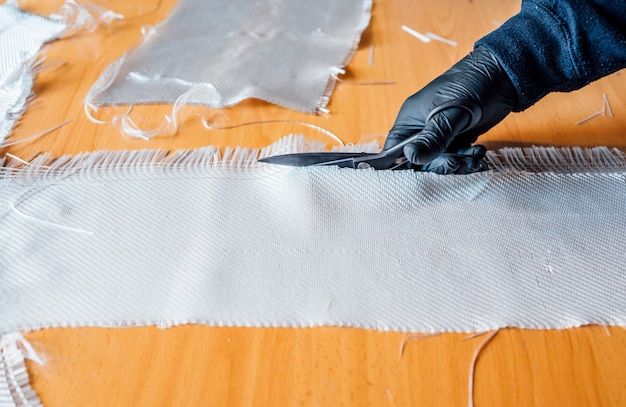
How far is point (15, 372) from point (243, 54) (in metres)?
0.67

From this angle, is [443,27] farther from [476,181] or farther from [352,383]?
[352,383]

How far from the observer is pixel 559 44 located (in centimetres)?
71

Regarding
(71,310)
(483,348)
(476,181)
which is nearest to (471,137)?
(476,181)

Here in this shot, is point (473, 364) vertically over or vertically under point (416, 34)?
under

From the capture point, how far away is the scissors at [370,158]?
71 centimetres

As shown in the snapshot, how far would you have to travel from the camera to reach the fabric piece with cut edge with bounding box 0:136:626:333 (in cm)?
61

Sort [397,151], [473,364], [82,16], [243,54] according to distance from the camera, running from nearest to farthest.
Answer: [473,364] → [397,151] → [243,54] → [82,16]

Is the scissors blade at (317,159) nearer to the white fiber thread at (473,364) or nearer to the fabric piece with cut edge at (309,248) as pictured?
the fabric piece with cut edge at (309,248)

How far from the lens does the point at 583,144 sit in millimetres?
815

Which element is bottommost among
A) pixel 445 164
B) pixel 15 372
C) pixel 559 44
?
pixel 15 372

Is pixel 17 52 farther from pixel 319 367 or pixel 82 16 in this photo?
pixel 319 367

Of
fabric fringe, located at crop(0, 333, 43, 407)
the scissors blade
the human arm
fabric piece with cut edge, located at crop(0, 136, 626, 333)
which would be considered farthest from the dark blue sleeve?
fabric fringe, located at crop(0, 333, 43, 407)

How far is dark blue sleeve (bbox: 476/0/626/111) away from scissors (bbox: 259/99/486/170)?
0.27 ft

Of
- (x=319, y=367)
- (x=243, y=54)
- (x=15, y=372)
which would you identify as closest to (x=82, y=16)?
(x=243, y=54)
